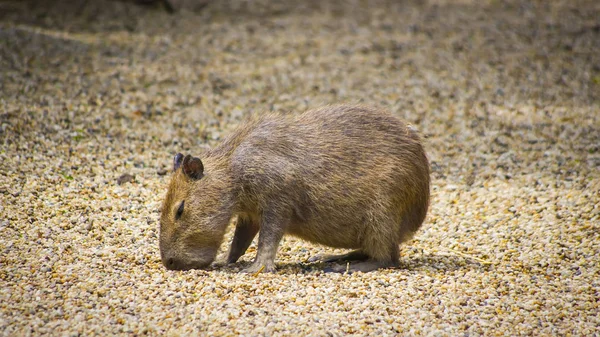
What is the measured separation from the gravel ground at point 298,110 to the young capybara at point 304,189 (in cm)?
30

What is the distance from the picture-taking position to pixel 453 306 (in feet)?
15.3

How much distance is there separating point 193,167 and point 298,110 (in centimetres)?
359

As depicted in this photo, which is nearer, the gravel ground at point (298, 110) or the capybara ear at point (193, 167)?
the gravel ground at point (298, 110)

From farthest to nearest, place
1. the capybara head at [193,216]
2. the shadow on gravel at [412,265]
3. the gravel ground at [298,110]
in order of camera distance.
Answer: the shadow on gravel at [412,265], the capybara head at [193,216], the gravel ground at [298,110]

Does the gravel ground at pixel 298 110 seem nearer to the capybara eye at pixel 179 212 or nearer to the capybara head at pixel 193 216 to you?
the capybara head at pixel 193 216

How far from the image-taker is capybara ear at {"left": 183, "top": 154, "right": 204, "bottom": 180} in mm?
5204

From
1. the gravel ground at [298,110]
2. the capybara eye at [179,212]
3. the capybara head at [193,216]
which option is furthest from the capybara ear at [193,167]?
the gravel ground at [298,110]

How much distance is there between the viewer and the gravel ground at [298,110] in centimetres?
450

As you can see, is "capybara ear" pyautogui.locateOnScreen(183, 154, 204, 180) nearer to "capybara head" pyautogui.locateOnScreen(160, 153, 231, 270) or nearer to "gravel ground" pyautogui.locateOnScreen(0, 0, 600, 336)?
"capybara head" pyautogui.locateOnScreen(160, 153, 231, 270)

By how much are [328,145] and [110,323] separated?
225cm

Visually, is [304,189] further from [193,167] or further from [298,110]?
[298,110]

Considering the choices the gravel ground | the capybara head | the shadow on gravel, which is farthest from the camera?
the shadow on gravel

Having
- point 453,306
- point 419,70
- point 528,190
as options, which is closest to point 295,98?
point 419,70

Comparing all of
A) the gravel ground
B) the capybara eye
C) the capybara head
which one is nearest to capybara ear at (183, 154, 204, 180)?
the capybara head
